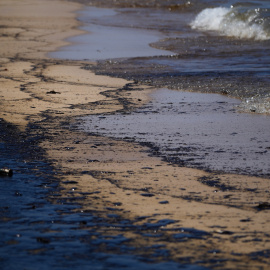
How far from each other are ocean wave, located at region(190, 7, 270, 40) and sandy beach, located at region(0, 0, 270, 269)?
7357 millimetres

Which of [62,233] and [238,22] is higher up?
[238,22]

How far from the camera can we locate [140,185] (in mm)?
3963

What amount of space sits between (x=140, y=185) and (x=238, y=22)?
1287 centimetres

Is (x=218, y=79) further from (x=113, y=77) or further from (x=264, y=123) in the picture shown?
(x=264, y=123)

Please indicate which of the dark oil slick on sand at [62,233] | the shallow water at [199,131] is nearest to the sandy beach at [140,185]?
the dark oil slick on sand at [62,233]

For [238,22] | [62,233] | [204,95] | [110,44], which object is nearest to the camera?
[62,233]

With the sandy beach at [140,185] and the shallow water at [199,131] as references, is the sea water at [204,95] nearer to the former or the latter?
the shallow water at [199,131]

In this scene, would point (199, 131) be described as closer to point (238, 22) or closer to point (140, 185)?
point (140, 185)

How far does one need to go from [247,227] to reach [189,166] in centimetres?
119

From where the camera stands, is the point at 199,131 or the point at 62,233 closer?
the point at 62,233

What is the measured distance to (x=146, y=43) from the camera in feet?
42.9

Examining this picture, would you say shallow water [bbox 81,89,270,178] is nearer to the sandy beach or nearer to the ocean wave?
the sandy beach

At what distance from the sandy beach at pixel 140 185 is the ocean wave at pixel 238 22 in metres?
7.36

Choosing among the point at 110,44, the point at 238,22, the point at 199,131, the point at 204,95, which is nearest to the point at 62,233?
the point at 199,131
